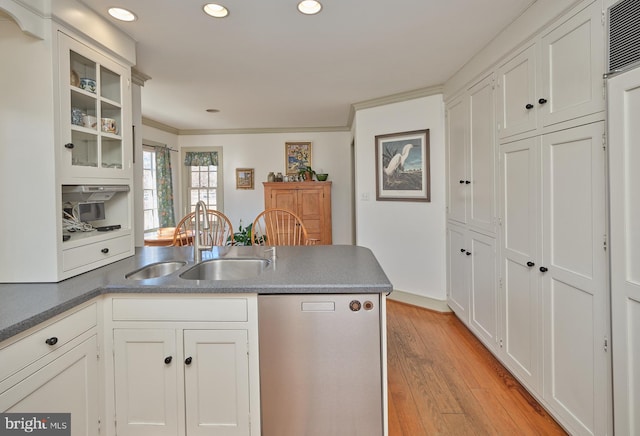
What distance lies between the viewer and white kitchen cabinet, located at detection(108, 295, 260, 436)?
150 centimetres

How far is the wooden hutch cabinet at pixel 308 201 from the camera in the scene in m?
5.09

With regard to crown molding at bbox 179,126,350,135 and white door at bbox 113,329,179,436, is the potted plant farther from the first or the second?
white door at bbox 113,329,179,436

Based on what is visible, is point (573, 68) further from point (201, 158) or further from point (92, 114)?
point (201, 158)

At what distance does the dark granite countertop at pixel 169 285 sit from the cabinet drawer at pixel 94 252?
7cm

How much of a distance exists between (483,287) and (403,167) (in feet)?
5.43

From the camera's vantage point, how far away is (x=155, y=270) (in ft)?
6.50

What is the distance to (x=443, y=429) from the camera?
1.82m

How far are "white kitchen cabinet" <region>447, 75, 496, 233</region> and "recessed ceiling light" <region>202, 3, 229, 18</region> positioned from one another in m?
1.94

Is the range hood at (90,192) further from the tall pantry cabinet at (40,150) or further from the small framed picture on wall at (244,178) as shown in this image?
the small framed picture on wall at (244,178)

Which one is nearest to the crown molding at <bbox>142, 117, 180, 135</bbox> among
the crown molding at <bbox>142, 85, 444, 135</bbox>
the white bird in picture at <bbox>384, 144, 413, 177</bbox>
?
the crown molding at <bbox>142, 85, 444, 135</bbox>

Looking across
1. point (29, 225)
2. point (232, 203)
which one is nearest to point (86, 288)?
point (29, 225)

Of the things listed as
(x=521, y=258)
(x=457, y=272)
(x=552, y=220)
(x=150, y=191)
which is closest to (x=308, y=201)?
(x=150, y=191)

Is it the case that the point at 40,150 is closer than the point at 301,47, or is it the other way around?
the point at 40,150

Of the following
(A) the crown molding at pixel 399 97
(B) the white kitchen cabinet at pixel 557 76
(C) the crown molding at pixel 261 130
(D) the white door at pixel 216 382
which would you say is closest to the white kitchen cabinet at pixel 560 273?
(B) the white kitchen cabinet at pixel 557 76
